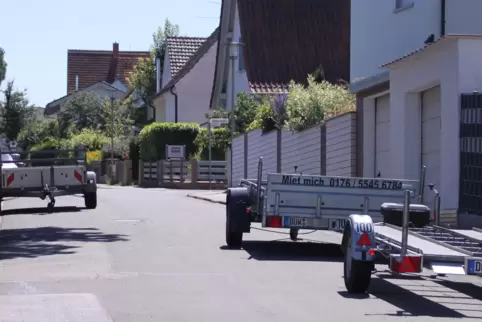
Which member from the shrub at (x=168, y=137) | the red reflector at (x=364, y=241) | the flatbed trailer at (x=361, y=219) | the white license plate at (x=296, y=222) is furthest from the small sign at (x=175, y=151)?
the red reflector at (x=364, y=241)

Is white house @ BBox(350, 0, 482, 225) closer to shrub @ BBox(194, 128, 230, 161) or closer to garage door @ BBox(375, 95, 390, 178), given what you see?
garage door @ BBox(375, 95, 390, 178)

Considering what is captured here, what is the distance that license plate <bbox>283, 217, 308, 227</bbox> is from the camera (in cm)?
1350

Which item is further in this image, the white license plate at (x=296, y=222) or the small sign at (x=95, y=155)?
the small sign at (x=95, y=155)

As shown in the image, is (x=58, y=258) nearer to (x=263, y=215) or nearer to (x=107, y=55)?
(x=263, y=215)

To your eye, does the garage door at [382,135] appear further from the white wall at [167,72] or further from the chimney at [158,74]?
the chimney at [158,74]

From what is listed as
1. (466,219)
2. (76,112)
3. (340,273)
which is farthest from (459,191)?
(76,112)

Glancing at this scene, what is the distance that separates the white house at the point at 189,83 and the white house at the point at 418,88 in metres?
27.3

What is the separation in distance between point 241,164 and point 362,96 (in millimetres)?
14818

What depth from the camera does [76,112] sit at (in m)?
71.0

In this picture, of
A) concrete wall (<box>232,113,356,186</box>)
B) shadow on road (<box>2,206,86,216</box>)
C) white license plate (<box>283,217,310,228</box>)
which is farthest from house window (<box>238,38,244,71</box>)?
white license plate (<box>283,217,310,228</box>)

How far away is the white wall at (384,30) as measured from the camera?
22.6 metres

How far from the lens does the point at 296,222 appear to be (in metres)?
13.5

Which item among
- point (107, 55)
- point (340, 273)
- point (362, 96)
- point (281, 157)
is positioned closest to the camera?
point (340, 273)

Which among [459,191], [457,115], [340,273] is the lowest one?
[340,273]
